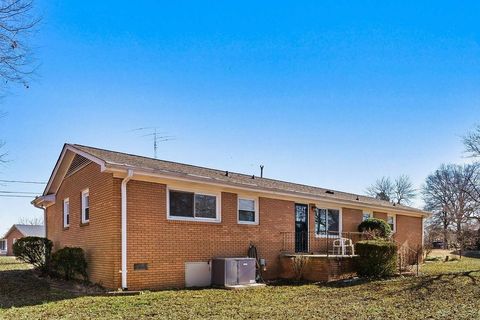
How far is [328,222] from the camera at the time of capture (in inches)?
743

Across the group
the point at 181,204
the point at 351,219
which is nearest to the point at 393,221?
the point at 351,219

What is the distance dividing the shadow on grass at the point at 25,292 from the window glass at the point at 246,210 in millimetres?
5953

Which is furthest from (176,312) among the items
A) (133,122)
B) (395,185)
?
(395,185)

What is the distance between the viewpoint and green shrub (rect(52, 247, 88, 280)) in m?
13.0

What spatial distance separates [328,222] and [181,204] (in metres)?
8.02

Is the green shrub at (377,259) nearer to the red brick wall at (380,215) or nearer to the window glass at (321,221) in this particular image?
the window glass at (321,221)

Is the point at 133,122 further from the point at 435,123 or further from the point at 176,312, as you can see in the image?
the point at 435,123

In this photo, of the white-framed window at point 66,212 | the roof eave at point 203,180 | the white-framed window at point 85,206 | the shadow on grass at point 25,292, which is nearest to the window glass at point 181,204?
the roof eave at point 203,180

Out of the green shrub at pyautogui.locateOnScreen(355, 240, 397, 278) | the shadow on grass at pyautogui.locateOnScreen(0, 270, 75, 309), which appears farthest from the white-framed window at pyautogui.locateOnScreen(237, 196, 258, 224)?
the shadow on grass at pyautogui.locateOnScreen(0, 270, 75, 309)

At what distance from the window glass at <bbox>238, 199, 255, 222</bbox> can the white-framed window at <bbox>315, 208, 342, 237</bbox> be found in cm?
392

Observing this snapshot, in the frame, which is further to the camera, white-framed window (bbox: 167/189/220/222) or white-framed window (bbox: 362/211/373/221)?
white-framed window (bbox: 362/211/373/221)

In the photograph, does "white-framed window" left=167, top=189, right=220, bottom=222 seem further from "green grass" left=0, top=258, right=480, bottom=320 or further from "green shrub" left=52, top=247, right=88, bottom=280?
"green shrub" left=52, top=247, right=88, bottom=280

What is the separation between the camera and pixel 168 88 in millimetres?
15359

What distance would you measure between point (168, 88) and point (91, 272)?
6.51 meters
